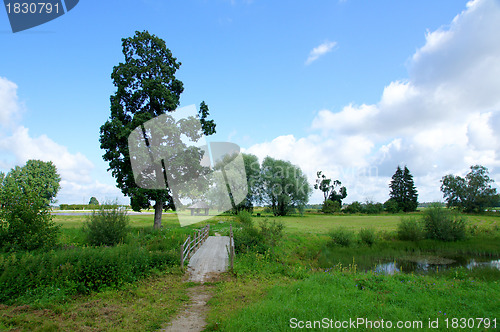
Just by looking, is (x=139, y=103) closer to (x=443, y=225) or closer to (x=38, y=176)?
(x=443, y=225)

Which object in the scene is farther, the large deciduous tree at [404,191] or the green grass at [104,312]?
the large deciduous tree at [404,191]

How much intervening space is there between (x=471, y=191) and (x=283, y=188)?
5067cm

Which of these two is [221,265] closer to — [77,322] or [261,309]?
[261,309]

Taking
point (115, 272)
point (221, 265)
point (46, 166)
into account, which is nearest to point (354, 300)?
point (221, 265)

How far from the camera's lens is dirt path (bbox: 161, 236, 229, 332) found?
241 inches

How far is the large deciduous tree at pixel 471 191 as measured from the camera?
63.2 meters

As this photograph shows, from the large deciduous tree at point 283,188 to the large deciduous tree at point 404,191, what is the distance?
34082mm

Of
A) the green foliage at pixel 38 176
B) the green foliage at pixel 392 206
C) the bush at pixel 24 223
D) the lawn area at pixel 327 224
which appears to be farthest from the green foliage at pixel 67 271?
the green foliage at pixel 392 206

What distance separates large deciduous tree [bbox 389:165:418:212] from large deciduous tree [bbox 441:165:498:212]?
801cm

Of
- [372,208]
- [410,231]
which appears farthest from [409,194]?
[410,231]

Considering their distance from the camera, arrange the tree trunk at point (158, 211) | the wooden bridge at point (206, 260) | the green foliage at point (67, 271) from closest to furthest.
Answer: the green foliage at point (67, 271), the wooden bridge at point (206, 260), the tree trunk at point (158, 211)

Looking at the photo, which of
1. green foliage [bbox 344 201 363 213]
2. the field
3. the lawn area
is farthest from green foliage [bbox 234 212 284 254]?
green foliage [bbox 344 201 363 213]

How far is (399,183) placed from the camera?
7506cm

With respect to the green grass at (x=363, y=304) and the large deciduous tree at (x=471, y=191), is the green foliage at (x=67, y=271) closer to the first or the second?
the green grass at (x=363, y=304)
